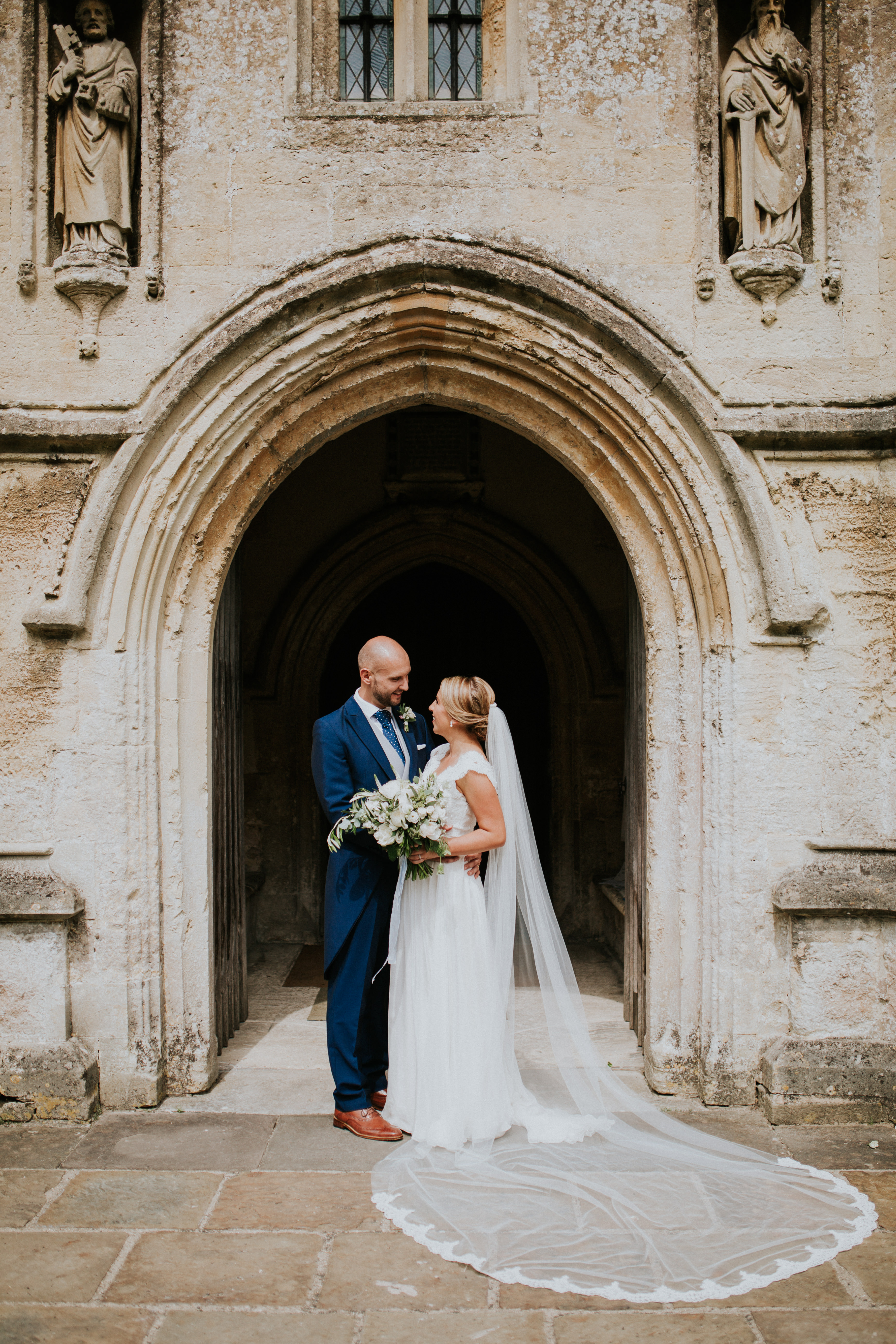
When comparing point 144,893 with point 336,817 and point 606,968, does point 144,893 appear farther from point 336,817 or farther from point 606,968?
point 606,968

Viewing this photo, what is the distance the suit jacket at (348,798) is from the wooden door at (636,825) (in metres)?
1.24

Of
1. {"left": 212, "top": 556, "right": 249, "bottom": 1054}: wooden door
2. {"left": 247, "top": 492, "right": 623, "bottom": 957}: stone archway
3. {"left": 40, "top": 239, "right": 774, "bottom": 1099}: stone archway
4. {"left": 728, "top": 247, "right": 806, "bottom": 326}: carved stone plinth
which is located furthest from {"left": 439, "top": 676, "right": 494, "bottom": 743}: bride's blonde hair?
{"left": 247, "top": 492, "right": 623, "bottom": 957}: stone archway

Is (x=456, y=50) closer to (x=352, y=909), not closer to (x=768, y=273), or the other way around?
(x=768, y=273)

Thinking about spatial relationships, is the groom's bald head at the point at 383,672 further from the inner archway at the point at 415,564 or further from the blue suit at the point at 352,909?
the inner archway at the point at 415,564

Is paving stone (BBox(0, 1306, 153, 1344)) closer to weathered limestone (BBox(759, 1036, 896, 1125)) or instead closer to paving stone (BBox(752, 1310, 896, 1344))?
paving stone (BBox(752, 1310, 896, 1344))

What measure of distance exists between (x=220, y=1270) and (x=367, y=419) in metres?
3.30

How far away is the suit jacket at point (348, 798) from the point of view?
4.05 metres

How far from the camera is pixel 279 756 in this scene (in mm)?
6941

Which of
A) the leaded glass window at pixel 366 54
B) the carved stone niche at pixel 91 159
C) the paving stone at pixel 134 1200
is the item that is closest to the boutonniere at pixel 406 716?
the paving stone at pixel 134 1200

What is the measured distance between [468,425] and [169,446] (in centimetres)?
299

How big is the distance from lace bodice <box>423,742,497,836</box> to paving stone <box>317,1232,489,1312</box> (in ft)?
4.78

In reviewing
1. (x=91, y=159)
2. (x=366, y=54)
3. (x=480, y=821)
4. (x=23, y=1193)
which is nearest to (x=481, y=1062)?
(x=480, y=821)

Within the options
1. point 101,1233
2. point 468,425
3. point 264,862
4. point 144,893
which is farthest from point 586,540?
point 101,1233

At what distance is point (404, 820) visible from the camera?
147 inches
